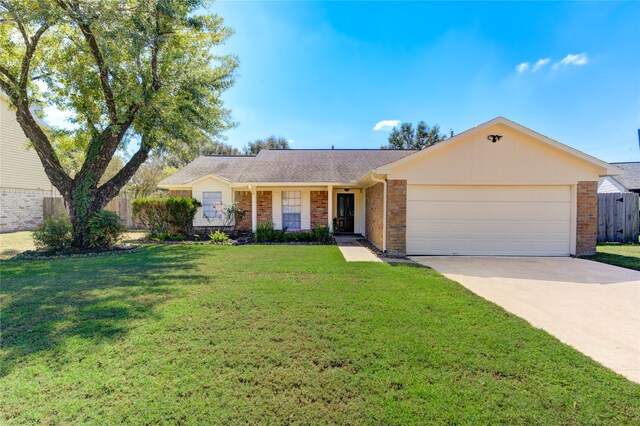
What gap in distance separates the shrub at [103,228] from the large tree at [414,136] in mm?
32861

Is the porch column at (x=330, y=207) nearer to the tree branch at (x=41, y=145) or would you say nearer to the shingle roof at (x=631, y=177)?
the tree branch at (x=41, y=145)

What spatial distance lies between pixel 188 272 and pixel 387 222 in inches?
230

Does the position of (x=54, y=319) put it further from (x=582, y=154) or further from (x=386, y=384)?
(x=582, y=154)

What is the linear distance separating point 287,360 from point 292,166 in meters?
12.7

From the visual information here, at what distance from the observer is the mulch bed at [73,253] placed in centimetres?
833

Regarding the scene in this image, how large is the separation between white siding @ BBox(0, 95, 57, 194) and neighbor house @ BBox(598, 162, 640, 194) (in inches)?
1417

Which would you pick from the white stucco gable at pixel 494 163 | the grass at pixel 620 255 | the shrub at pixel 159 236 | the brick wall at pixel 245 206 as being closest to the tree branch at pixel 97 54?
the shrub at pixel 159 236

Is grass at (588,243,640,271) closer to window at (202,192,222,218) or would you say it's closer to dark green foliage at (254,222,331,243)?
dark green foliage at (254,222,331,243)

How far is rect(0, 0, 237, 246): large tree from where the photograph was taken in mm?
8688

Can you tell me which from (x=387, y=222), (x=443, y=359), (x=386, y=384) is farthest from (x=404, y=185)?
(x=386, y=384)

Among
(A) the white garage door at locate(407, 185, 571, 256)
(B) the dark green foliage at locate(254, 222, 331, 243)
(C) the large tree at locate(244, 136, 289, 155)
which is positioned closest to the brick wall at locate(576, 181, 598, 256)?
(A) the white garage door at locate(407, 185, 571, 256)

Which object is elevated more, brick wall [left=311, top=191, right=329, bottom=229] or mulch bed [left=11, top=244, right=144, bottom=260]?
brick wall [left=311, top=191, right=329, bottom=229]

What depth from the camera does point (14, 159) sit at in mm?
16281

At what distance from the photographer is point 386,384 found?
2520 mm
